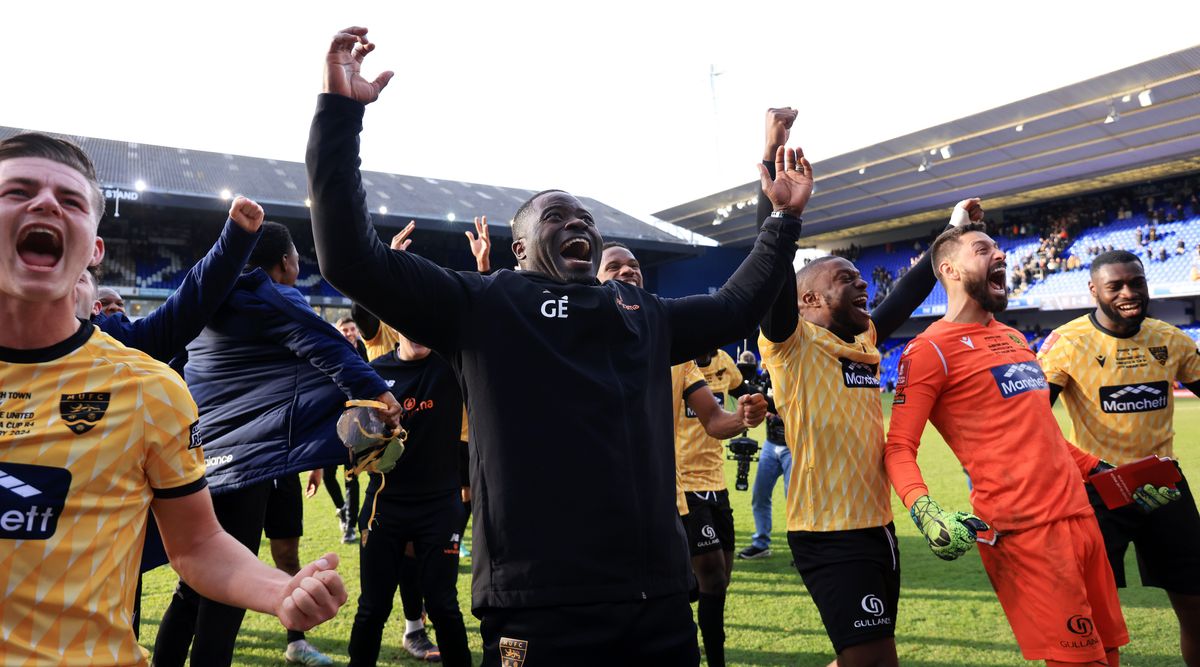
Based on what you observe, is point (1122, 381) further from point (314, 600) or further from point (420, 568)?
point (314, 600)

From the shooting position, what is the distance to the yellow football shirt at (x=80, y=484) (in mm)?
1456

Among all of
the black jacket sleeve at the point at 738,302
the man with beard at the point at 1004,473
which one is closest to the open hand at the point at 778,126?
the black jacket sleeve at the point at 738,302

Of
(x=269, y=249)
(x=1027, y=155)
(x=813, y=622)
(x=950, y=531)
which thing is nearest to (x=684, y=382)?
(x=950, y=531)

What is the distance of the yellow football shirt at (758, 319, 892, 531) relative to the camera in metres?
3.44

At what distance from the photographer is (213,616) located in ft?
10.0

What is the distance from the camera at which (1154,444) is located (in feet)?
14.3

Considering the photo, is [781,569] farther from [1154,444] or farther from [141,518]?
[141,518]

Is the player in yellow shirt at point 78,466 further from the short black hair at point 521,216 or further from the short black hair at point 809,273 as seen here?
the short black hair at point 809,273

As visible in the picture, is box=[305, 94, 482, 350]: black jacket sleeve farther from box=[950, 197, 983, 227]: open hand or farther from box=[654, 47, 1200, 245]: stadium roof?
box=[654, 47, 1200, 245]: stadium roof

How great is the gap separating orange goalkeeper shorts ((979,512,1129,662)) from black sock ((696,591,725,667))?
165 centimetres

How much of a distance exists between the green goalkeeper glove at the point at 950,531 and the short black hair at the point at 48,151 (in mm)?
2785

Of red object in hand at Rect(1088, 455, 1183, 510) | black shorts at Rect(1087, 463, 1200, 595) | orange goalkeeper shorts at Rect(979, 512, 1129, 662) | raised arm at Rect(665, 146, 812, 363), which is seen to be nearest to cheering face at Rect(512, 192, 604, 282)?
raised arm at Rect(665, 146, 812, 363)

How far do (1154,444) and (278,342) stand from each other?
4817 millimetres

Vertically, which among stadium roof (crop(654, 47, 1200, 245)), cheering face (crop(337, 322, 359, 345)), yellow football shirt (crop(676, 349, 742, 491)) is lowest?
yellow football shirt (crop(676, 349, 742, 491))
